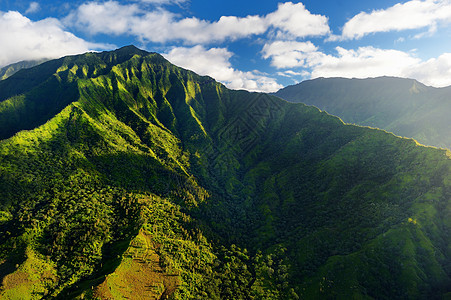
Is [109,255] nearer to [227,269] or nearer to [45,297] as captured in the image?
[45,297]

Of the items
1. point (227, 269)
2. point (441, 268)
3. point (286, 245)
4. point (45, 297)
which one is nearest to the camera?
point (45, 297)

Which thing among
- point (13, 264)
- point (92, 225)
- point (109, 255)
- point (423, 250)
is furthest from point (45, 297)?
point (423, 250)

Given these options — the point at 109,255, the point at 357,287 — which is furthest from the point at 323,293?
the point at 109,255

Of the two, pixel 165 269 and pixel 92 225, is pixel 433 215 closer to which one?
pixel 165 269

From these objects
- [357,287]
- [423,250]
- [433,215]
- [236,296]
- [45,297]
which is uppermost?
[433,215]

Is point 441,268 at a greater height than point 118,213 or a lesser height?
lesser

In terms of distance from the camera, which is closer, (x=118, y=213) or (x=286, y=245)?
(x=118, y=213)

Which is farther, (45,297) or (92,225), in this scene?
(92,225)

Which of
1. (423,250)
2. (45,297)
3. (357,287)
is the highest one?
(423,250)

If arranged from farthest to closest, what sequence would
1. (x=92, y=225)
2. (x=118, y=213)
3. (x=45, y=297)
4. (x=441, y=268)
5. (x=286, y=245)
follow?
1. (x=286, y=245)
2. (x=118, y=213)
3. (x=92, y=225)
4. (x=441, y=268)
5. (x=45, y=297)
